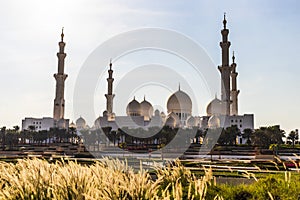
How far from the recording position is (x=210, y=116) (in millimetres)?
59625

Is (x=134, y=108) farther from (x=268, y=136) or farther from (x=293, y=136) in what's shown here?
(x=293, y=136)

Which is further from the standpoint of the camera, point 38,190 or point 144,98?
point 144,98

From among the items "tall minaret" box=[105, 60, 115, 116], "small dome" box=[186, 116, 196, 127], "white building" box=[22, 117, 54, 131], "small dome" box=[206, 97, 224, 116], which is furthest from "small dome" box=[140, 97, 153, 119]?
"white building" box=[22, 117, 54, 131]

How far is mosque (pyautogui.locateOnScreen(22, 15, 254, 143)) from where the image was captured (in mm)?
49812

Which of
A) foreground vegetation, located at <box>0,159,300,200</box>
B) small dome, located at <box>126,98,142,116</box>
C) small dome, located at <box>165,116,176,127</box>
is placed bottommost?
foreground vegetation, located at <box>0,159,300,200</box>

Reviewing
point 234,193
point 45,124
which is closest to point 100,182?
point 234,193

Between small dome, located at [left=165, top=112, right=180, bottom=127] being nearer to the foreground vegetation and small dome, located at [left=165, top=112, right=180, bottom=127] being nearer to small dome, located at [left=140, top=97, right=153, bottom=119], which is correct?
small dome, located at [left=140, top=97, right=153, bottom=119]

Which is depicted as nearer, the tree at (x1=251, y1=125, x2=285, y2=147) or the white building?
the tree at (x1=251, y1=125, x2=285, y2=147)

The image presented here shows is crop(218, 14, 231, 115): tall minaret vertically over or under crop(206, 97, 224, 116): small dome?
over

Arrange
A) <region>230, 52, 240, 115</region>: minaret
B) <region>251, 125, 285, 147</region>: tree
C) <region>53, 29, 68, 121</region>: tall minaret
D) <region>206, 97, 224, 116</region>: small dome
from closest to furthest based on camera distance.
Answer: <region>251, 125, 285, 147</region>: tree, <region>53, 29, 68, 121</region>: tall minaret, <region>230, 52, 240, 115</region>: minaret, <region>206, 97, 224, 116</region>: small dome

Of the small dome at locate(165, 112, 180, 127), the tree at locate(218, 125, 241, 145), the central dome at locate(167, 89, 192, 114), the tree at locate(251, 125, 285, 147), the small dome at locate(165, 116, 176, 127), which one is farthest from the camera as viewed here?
the central dome at locate(167, 89, 192, 114)

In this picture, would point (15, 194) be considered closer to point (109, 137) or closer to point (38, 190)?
point (38, 190)

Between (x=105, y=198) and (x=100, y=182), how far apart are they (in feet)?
3.97

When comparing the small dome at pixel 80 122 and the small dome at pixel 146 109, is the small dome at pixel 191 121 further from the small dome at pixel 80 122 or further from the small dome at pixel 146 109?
the small dome at pixel 80 122
